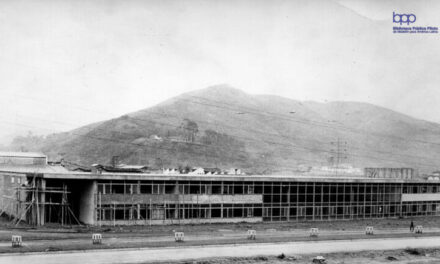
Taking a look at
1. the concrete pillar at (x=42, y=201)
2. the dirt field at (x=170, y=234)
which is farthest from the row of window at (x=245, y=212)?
the concrete pillar at (x=42, y=201)

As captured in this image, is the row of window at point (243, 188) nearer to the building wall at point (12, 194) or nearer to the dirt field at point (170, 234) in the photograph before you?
the dirt field at point (170, 234)

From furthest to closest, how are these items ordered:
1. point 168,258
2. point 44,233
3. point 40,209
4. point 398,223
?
point 398,223
point 40,209
point 44,233
point 168,258

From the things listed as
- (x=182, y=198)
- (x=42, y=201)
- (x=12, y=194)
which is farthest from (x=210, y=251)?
(x=12, y=194)

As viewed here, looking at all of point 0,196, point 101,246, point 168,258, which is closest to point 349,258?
point 168,258

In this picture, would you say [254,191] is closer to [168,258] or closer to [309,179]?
[309,179]

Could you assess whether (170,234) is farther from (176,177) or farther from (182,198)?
(176,177)

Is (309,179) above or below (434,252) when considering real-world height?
above
